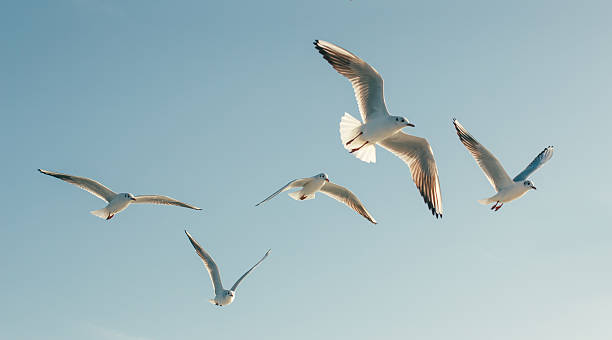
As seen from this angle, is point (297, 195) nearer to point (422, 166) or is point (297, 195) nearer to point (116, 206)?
point (422, 166)

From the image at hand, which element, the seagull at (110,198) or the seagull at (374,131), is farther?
the seagull at (110,198)

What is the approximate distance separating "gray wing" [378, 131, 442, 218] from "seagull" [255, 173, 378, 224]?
2.13 m

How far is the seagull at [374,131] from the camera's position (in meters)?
13.7

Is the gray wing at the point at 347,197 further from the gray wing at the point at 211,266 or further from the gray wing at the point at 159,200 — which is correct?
the gray wing at the point at 211,266

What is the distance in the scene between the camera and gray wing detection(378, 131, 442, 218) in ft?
50.1

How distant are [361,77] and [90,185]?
25.1 feet

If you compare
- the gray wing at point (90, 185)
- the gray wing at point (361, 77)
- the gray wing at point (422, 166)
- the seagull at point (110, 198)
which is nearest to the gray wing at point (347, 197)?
the gray wing at point (422, 166)

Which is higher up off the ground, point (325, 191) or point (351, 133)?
point (325, 191)

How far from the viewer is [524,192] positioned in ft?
55.7

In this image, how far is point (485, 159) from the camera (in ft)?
54.8

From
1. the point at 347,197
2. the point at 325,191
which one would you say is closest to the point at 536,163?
the point at 347,197

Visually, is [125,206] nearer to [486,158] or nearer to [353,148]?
[353,148]

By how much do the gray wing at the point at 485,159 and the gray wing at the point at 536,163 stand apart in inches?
44.1

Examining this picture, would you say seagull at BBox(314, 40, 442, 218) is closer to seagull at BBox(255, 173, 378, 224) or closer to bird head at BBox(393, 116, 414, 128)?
bird head at BBox(393, 116, 414, 128)
